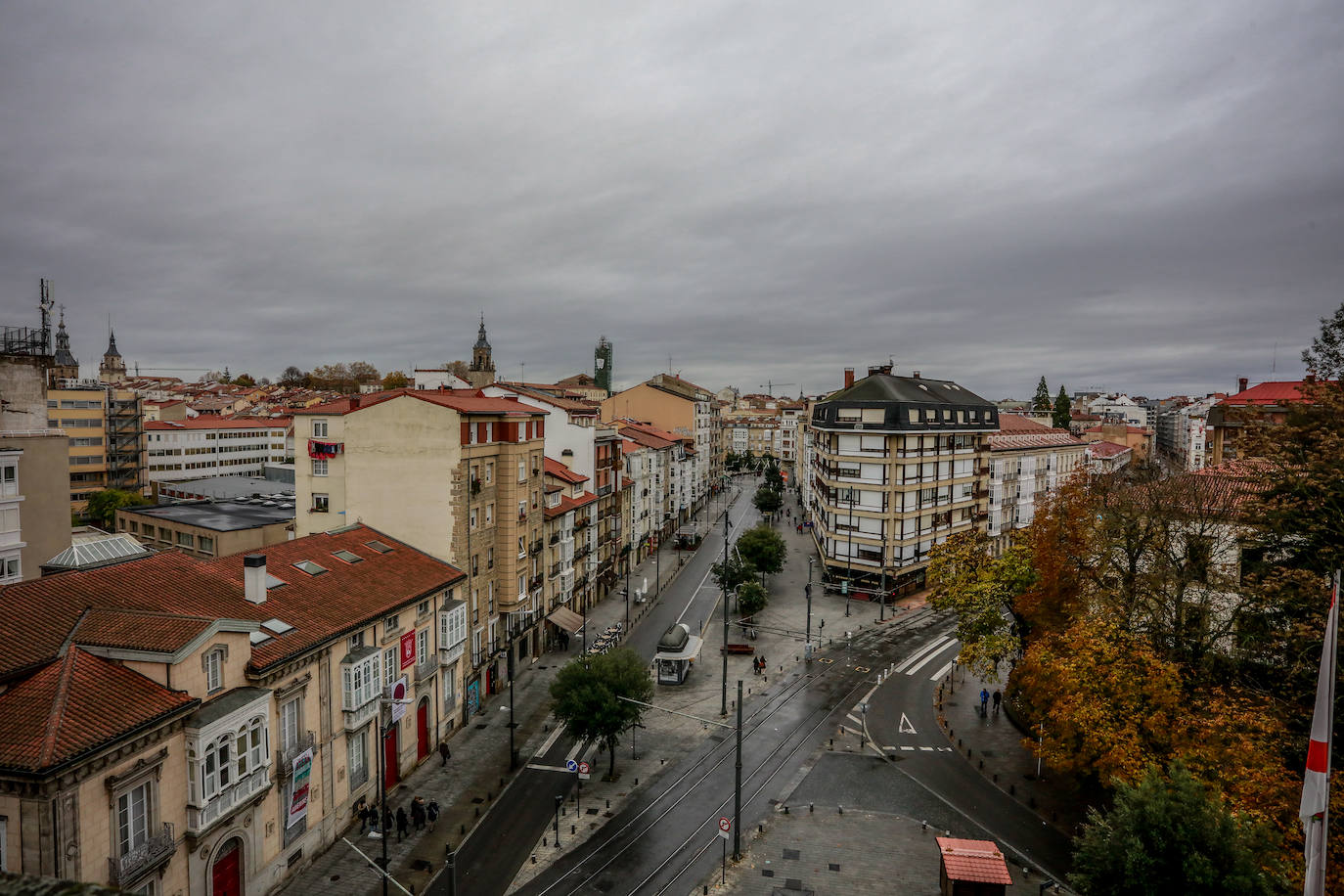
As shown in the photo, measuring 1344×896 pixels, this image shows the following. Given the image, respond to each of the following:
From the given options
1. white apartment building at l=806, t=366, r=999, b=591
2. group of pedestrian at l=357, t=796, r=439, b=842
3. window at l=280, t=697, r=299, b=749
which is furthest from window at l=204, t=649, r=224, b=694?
white apartment building at l=806, t=366, r=999, b=591

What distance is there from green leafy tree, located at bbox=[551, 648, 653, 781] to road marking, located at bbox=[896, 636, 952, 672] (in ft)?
73.2

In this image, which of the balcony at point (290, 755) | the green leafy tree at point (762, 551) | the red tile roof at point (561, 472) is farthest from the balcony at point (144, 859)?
the green leafy tree at point (762, 551)

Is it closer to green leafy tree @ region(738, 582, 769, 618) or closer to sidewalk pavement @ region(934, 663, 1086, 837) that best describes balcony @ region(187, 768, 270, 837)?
sidewalk pavement @ region(934, 663, 1086, 837)

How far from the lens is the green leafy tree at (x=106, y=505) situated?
80250 mm

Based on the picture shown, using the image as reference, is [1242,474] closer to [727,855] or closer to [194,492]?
[727,855]

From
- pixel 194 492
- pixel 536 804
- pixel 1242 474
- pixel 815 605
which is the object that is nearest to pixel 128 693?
pixel 536 804

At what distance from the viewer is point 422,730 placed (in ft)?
118

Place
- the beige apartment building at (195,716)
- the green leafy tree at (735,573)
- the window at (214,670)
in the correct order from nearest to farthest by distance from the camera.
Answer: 1. the beige apartment building at (195,716)
2. the window at (214,670)
3. the green leafy tree at (735,573)

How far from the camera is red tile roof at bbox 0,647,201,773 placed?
1750 centimetres

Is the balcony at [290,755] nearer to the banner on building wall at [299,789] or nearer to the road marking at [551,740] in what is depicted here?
the banner on building wall at [299,789]

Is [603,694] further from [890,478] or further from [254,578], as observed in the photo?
[890,478]

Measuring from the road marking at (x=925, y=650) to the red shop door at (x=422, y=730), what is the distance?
29.8 m

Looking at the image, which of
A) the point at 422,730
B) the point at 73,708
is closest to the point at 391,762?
the point at 422,730

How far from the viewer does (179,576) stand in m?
26.6
